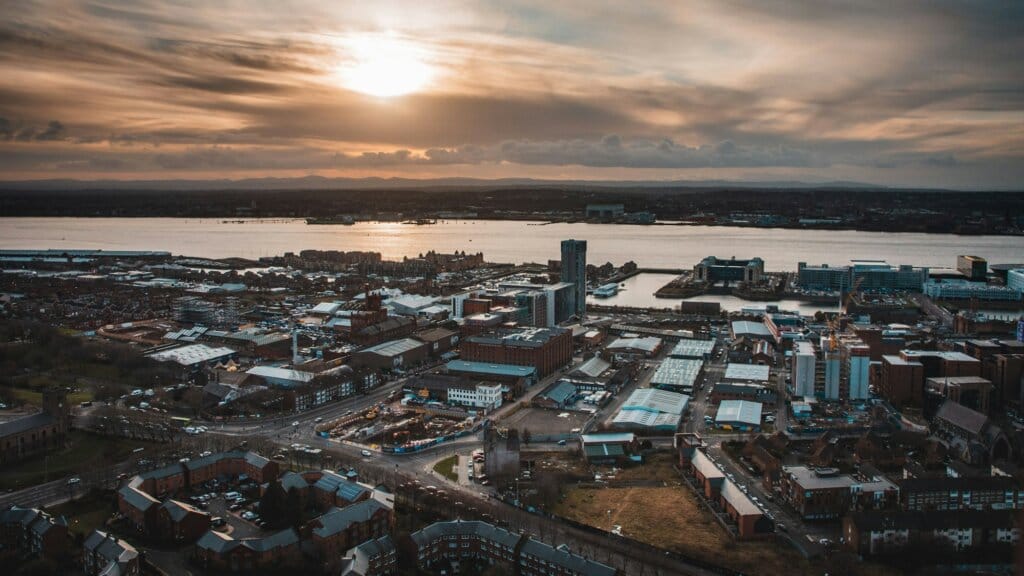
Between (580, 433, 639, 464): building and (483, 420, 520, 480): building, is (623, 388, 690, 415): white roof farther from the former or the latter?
(483, 420, 520, 480): building

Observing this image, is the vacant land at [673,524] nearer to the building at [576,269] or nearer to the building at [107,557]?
the building at [107,557]

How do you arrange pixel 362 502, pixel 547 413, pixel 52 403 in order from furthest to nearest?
pixel 547 413 → pixel 52 403 → pixel 362 502

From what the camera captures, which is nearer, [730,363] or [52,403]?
[52,403]

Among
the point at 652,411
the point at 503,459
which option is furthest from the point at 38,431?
the point at 652,411

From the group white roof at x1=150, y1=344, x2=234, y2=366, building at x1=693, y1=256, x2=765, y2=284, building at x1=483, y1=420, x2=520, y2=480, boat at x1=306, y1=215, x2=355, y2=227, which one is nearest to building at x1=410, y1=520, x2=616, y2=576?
building at x1=483, y1=420, x2=520, y2=480

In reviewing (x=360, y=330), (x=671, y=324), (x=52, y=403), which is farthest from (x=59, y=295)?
(x=671, y=324)

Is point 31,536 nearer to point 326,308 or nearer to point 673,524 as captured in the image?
point 673,524

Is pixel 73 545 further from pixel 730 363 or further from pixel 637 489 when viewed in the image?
pixel 730 363
